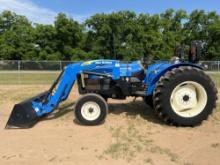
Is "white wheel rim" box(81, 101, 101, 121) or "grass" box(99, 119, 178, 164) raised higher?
"white wheel rim" box(81, 101, 101, 121)

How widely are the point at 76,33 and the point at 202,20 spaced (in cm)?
2111

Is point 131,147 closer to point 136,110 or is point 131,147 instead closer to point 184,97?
point 184,97

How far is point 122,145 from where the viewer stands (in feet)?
23.4

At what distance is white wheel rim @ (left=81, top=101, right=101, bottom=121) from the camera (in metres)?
8.95

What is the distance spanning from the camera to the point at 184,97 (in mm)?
9086

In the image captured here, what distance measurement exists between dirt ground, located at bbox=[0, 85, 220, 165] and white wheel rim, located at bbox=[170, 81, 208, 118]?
1.34 feet

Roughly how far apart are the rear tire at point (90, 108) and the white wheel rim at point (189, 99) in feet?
5.34

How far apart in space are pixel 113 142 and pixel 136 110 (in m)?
3.42

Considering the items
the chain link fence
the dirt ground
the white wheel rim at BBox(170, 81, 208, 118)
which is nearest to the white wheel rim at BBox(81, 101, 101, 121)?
the dirt ground

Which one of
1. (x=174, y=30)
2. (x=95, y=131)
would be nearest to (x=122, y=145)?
(x=95, y=131)

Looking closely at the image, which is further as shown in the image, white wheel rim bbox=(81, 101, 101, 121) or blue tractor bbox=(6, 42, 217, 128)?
white wheel rim bbox=(81, 101, 101, 121)

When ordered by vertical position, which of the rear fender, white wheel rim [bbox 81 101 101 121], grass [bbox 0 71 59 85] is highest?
the rear fender

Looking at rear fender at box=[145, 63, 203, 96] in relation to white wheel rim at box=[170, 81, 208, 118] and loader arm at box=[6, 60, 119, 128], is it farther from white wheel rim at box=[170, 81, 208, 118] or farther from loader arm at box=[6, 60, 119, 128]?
loader arm at box=[6, 60, 119, 128]

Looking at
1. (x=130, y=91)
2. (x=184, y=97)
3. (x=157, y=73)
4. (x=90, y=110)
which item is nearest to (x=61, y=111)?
(x=90, y=110)
